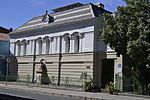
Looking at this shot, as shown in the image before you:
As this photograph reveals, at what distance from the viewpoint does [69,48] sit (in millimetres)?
31406

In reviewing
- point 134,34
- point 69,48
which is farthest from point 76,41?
point 134,34

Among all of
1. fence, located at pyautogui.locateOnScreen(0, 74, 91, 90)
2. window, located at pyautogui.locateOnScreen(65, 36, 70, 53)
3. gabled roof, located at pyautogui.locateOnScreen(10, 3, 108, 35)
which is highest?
gabled roof, located at pyautogui.locateOnScreen(10, 3, 108, 35)

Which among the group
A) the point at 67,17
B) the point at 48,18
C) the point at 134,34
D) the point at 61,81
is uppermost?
the point at 48,18

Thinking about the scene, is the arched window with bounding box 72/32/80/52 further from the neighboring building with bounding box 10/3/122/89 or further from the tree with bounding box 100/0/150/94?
the tree with bounding box 100/0/150/94

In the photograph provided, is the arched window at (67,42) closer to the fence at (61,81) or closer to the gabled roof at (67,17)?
the gabled roof at (67,17)

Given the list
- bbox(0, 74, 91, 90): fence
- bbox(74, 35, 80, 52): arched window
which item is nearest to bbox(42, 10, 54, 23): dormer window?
bbox(74, 35, 80, 52): arched window

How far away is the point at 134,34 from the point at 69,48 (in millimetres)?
12725

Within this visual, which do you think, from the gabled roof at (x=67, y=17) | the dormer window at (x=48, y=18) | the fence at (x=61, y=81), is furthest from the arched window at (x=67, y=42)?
the dormer window at (x=48, y=18)

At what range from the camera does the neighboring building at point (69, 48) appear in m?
27.7

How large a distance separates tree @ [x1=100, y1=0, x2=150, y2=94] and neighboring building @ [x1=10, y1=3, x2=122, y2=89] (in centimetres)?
384

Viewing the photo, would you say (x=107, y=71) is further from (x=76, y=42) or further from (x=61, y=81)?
(x=61, y=81)

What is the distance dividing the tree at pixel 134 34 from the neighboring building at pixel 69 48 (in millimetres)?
3845

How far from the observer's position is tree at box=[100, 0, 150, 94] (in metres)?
19.5

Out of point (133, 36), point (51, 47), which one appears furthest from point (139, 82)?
point (51, 47)
